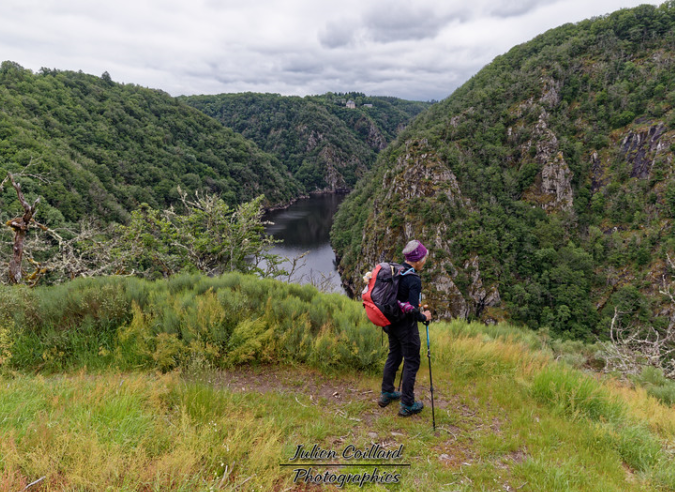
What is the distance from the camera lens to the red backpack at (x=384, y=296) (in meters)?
3.15

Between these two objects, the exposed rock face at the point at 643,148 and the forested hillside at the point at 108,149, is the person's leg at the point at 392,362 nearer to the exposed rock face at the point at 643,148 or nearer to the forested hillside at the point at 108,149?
the forested hillside at the point at 108,149

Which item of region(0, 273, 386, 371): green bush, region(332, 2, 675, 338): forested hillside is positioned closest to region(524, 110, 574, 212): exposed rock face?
region(332, 2, 675, 338): forested hillside

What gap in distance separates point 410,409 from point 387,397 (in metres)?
0.31

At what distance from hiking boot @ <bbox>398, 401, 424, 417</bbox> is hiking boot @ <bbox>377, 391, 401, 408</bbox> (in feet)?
0.69

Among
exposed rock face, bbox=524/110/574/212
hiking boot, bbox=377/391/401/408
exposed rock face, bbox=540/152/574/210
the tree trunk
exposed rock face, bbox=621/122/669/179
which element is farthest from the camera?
exposed rock face, bbox=524/110/574/212

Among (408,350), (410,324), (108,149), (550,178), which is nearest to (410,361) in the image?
(408,350)

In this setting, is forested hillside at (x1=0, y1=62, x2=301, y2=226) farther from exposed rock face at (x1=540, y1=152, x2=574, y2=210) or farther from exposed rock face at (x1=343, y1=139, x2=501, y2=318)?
exposed rock face at (x1=540, y1=152, x2=574, y2=210)

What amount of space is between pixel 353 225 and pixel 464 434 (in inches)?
2579

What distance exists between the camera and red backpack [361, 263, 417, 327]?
10.3ft

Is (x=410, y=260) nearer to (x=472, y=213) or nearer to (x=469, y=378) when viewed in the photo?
(x=469, y=378)

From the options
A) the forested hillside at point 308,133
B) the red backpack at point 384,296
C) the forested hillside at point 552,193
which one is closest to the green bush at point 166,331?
the red backpack at point 384,296

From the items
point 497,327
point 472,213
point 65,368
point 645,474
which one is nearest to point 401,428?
point 645,474

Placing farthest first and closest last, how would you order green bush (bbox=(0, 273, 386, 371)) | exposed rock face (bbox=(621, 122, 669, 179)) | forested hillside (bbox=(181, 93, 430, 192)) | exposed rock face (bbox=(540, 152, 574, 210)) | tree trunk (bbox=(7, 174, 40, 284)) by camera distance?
forested hillside (bbox=(181, 93, 430, 192)) < exposed rock face (bbox=(540, 152, 574, 210)) < exposed rock face (bbox=(621, 122, 669, 179)) < tree trunk (bbox=(7, 174, 40, 284)) < green bush (bbox=(0, 273, 386, 371))

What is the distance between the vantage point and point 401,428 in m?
3.19
